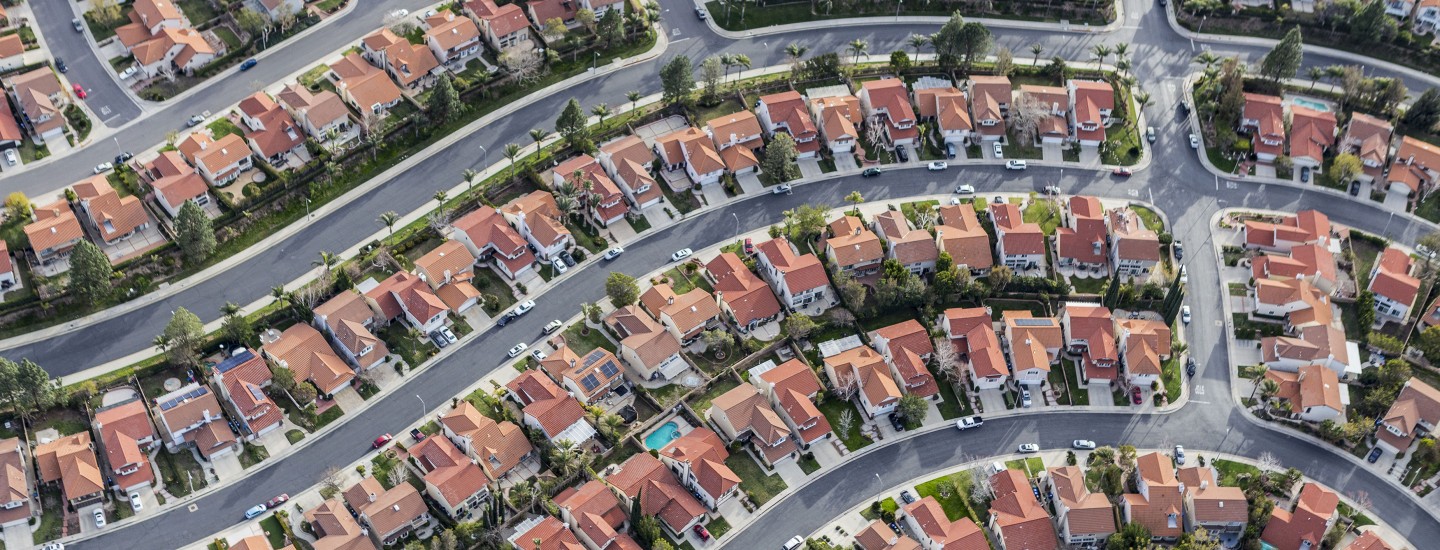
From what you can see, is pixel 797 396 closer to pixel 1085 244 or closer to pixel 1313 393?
pixel 1085 244

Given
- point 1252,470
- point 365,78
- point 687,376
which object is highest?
point 365,78

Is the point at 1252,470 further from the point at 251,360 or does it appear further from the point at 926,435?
the point at 251,360

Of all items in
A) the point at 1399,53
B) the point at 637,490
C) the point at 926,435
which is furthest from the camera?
the point at 1399,53

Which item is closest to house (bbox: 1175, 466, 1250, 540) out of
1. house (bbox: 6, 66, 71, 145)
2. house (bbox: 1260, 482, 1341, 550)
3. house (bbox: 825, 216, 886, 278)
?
house (bbox: 1260, 482, 1341, 550)

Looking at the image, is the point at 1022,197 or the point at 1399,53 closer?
the point at 1022,197

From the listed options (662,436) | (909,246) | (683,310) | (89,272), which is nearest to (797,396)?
(662,436)

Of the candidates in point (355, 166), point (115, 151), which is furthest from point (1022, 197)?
point (115, 151)

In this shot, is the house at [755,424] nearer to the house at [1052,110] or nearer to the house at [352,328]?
the house at [352,328]
